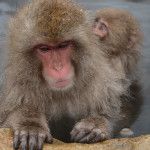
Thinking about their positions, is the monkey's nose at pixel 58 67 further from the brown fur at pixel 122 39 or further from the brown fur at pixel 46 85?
the brown fur at pixel 122 39

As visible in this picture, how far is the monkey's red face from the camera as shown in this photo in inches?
164

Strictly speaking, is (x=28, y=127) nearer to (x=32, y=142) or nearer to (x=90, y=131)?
(x=32, y=142)

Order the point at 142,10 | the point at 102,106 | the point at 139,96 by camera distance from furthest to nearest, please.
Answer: the point at 142,10, the point at 139,96, the point at 102,106

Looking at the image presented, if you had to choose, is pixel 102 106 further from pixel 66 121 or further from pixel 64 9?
pixel 64 9

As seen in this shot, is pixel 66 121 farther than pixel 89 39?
Yes

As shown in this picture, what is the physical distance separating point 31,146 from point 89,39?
1.36 m

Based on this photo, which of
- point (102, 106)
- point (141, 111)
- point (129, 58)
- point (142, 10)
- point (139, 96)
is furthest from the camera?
point (142, 10)

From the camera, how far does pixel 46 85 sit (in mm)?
4445

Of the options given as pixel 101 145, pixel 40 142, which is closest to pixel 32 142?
pixel 40 142

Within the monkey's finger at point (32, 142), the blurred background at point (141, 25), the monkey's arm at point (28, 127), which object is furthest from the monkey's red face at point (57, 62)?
the blurred background at point (141, 25)

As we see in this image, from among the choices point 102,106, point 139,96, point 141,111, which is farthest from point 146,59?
point 102,106

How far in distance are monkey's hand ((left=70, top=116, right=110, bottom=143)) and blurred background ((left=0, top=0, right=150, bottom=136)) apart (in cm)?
127

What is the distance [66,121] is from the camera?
5059 millimetres

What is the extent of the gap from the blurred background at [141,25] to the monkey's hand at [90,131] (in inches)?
49.9
